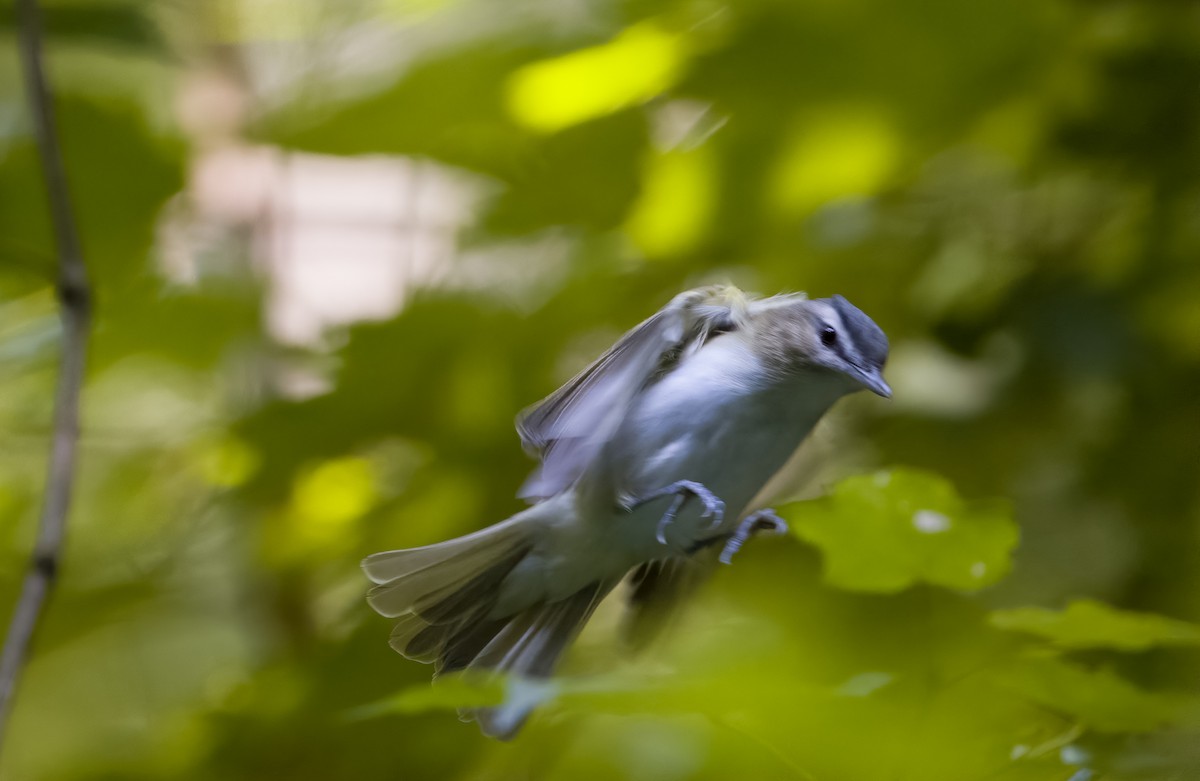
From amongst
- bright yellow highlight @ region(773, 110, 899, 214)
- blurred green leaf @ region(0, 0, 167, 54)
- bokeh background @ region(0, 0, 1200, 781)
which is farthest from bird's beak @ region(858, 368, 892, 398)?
blurred green leaf @ region(0, 0, 167, 54)

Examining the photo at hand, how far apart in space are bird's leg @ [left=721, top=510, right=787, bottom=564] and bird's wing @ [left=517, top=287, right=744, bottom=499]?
0.21 ft

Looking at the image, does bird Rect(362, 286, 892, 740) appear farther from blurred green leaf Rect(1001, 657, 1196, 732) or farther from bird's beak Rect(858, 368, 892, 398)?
blurred green leaf Rect(1001, 657, 1196, 732)

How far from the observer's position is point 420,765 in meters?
0.61

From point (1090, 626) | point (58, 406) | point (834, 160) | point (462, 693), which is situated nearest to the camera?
point (462, 693)

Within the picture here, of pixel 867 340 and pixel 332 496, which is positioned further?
pixel 332 496

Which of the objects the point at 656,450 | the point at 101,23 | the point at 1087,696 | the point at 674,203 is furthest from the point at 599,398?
the point at 101,23

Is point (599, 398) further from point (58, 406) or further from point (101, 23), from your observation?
point (101, 23)

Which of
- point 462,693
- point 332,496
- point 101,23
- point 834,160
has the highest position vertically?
point 101,23

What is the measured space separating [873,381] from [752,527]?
A: 0.27 feet

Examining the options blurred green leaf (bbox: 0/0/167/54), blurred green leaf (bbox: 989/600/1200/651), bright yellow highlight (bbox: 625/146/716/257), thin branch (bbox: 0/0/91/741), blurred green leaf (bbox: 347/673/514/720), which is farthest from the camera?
blurred green leaf (bbox: 0/0/167/54)

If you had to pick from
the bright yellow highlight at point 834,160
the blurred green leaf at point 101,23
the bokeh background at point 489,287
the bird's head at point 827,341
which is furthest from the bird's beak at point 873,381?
the blurred green leaf at point 101,23

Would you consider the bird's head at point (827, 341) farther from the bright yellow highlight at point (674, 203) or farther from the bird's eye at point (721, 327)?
the bright yellow highlight at point (674, 203)

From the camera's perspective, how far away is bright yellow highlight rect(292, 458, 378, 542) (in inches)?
27.2

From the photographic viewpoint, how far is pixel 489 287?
72cm
